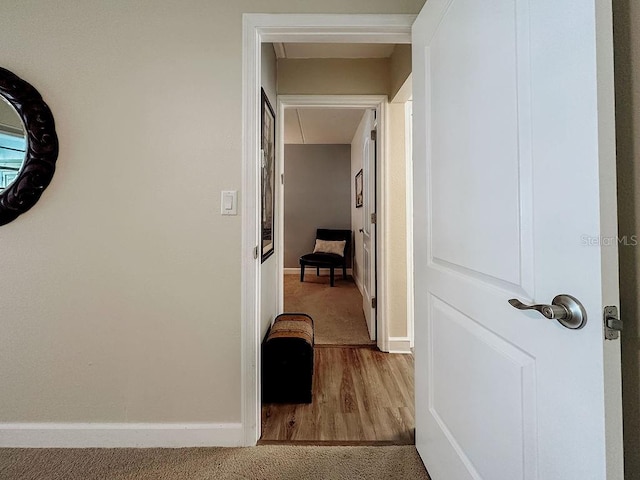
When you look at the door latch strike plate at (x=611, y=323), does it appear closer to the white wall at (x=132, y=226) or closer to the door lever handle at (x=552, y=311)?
the door lever handle at (x=552, y=311)

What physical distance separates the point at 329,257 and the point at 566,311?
15.2 ft

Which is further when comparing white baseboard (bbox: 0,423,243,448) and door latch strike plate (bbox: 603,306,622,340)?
white baseboard (bbox: 0,423,243,448)

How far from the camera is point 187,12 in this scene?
1483mm

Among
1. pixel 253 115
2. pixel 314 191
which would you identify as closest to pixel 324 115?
pixel 314 191

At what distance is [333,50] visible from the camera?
8.02ft

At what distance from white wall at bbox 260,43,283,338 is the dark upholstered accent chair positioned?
260 cm

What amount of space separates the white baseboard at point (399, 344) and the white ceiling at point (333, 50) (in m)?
2.23

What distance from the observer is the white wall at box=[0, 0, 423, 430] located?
1.48 metres

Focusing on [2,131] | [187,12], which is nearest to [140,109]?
[187,12]

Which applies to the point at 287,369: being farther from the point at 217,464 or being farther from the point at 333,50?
the point at 333,50

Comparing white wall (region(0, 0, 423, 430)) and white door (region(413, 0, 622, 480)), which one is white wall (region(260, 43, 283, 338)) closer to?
white wall (region(0, 0, 423, 430))

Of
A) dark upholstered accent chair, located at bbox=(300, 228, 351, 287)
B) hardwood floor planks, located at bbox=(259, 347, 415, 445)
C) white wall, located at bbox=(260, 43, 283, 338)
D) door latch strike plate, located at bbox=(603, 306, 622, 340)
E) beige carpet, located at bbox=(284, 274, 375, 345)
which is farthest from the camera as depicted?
dark upholstered accent chair, located at bbox=(300, 228, 351, 287)

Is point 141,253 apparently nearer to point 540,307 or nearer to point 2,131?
point 2,131

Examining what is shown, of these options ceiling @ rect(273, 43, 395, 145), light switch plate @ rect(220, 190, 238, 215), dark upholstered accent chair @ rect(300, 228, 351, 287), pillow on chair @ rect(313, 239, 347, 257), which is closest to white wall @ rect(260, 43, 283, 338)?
ceiling @ rect(273, 43, 395, 145)
